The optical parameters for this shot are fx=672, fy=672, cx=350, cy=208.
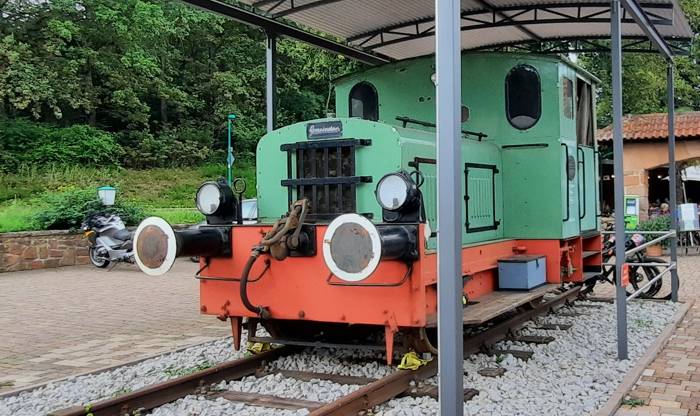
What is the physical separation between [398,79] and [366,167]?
2065mm

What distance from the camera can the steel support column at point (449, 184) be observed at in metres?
3.22

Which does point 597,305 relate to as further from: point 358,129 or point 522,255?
point 358,129

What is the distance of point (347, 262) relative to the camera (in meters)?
4.38

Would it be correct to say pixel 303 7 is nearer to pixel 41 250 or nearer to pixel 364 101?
pixel 364 101

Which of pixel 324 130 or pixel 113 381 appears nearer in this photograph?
pixel 113 381

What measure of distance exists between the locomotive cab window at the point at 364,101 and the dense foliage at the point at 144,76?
729 inches

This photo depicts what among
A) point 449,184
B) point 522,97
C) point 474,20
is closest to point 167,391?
point 449,184

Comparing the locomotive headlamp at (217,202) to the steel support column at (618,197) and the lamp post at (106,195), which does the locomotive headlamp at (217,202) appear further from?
the lamp post at (106,195)

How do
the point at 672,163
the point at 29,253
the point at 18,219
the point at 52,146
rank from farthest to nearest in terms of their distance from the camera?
the point at 52,146
the point at 18,219
the point at 29,253
the point at 672,163

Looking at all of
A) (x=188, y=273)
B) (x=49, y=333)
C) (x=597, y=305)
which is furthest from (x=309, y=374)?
(x=188, y=273)

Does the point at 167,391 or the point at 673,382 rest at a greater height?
the point at 167,391

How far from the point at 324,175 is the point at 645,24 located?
388 cm

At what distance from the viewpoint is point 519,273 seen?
20.3 feet

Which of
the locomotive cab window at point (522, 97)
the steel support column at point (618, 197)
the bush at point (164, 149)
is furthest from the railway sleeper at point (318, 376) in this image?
the bush at point (164, 149)
